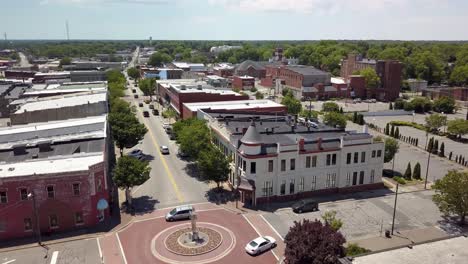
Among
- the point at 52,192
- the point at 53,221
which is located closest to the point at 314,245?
the point at 52,192

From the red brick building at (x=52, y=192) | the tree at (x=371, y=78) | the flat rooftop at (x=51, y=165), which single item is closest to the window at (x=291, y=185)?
the red brick building at (x=52, y=192)

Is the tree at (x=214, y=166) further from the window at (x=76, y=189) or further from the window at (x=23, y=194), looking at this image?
the window at (x=23, y=194)

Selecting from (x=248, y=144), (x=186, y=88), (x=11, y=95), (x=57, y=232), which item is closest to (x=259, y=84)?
(x=186, y=88)

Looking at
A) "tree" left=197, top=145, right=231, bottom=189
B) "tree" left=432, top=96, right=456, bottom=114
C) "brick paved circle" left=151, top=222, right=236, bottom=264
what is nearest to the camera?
"brick paved circle" left=151, top=222, right=236, bottom=264

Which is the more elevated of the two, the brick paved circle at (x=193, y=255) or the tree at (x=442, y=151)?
the tree at (x=442, y=151)

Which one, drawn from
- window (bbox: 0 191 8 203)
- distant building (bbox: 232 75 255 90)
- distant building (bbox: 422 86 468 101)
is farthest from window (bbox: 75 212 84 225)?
distant building (bbox: 422 86 468 101)

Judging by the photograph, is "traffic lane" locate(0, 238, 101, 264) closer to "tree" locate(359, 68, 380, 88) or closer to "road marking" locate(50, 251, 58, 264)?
"road marking" locate(50, 251, 58, 264)

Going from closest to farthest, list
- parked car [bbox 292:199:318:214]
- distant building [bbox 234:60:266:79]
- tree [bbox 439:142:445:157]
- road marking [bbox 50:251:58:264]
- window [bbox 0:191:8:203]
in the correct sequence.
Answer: road marking [bbox 50:251:58:264] → window [bbox 0:191:8:203] → parked car [bbox 292:199:318:214] → tree [bbox 439:142:445:157] → distant building [bbox 234:60:266:79]

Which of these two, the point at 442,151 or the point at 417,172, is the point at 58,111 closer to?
the point at 417,172
